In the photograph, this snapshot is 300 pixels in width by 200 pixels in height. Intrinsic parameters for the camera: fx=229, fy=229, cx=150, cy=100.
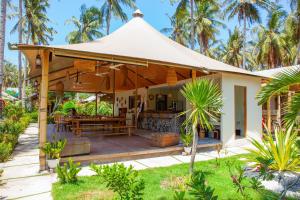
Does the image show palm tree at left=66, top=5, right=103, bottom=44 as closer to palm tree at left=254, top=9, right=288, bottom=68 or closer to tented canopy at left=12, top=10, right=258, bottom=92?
tented canopy at left=12, top=10, right=258, bottom=92

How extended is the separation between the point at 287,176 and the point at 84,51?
553cm

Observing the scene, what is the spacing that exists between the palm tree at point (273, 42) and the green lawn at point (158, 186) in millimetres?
26230

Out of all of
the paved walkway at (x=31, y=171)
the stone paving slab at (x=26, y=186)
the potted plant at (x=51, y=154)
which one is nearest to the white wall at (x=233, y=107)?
the paved walkway at (x=31, y=171)

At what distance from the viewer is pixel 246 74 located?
910 centimetres

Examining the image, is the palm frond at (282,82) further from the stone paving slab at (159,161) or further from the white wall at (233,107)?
the white wall at (233,107)

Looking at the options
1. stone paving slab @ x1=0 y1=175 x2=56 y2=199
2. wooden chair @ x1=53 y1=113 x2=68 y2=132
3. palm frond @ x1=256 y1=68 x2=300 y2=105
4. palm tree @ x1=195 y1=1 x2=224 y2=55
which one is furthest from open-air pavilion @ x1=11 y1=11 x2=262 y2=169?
palm tree @ x1=195 y1=1 x2=224 y2=55

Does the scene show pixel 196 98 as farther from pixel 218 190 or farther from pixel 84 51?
pixel 84 51

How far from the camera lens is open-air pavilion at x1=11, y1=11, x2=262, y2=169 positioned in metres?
6.19

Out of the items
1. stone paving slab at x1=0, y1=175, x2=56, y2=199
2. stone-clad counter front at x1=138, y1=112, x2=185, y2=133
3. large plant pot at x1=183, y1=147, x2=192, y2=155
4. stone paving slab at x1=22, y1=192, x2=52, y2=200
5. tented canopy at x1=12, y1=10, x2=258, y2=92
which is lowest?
stone paving slab at x1=22, y1=192, x2=52, y2=200

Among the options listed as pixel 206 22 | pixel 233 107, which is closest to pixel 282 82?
pixel 233 107

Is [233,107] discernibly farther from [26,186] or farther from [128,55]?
[26,186]

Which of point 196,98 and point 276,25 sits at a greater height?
point 276,25

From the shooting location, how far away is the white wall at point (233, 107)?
346 inches

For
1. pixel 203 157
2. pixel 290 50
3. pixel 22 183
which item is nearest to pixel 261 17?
pixel 290 50
